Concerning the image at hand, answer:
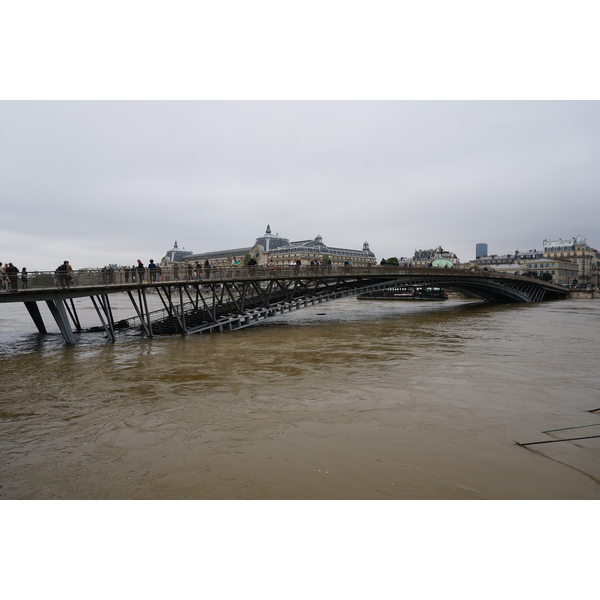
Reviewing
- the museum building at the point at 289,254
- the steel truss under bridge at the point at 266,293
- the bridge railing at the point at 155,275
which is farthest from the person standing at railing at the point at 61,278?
the museum building at the point at 289,254

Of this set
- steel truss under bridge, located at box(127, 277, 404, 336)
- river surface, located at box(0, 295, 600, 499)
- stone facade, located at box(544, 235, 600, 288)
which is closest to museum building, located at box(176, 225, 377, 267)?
stone facade, located at box(544, 235, 600, 288)

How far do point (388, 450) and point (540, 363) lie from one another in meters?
10.3

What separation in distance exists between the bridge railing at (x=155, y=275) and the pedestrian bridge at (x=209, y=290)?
1.4 inches

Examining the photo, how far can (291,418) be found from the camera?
836 cm

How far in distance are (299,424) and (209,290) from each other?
757 inches

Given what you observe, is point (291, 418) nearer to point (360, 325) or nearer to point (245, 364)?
point (245, 364)

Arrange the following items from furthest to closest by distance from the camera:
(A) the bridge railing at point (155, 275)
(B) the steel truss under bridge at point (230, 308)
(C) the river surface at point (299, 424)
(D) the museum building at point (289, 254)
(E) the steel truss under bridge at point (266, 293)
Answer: (D) the museum building at point (289, 254) → (E) the steel truss under bridge at point (266, 293) → (B) the steel truss under bridge at point (230, 308) → (A) the bridge railing at point (155, 275) → (C) the river surface at point (299, 424)

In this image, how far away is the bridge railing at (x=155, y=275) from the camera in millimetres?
16364

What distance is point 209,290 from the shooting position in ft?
85.6

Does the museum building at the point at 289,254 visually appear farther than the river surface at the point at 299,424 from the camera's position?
Yes

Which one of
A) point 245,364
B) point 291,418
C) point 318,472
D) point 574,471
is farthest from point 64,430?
point 574,471

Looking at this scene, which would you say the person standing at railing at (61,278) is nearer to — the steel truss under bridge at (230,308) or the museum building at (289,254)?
the steel truss under bridge at (230,308)

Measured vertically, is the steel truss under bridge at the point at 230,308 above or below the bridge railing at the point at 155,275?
below

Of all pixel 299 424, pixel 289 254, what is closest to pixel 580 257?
pixel 289 254
